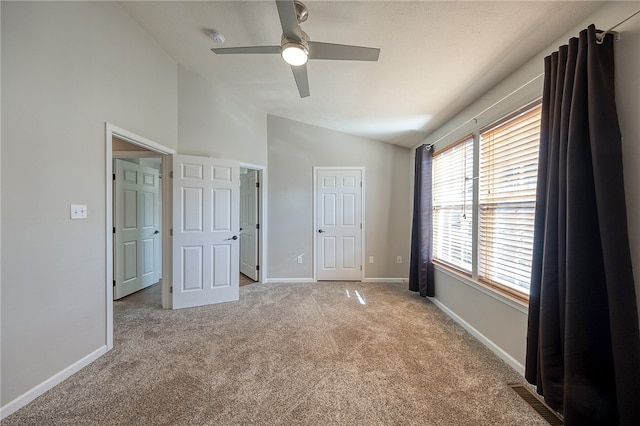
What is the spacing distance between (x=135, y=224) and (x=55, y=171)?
2.21m

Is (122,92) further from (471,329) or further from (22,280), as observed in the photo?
(471,329)

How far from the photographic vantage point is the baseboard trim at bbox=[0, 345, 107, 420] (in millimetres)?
1501

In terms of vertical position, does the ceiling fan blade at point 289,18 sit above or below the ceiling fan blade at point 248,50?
below

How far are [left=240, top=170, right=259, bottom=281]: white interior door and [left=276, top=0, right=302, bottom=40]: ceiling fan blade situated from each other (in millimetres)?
2879

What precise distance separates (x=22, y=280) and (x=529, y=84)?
3.65 meters

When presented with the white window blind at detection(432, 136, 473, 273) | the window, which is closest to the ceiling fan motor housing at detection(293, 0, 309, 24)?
the window

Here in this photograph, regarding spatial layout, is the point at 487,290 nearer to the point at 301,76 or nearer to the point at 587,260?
the point at 587,260

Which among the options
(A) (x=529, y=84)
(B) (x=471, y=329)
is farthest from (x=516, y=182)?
(B) (x=471, y=329)

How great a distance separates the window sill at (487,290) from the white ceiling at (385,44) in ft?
5.93

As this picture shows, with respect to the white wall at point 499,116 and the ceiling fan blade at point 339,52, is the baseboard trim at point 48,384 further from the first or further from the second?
the white wall at point 499,116

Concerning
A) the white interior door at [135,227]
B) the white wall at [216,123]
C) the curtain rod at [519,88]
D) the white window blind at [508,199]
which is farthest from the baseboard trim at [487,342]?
the white interior door at [135,227]

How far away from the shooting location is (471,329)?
251 cm

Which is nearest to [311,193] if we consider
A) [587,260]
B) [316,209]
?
[316,209]

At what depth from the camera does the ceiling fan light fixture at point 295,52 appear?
1593mm
